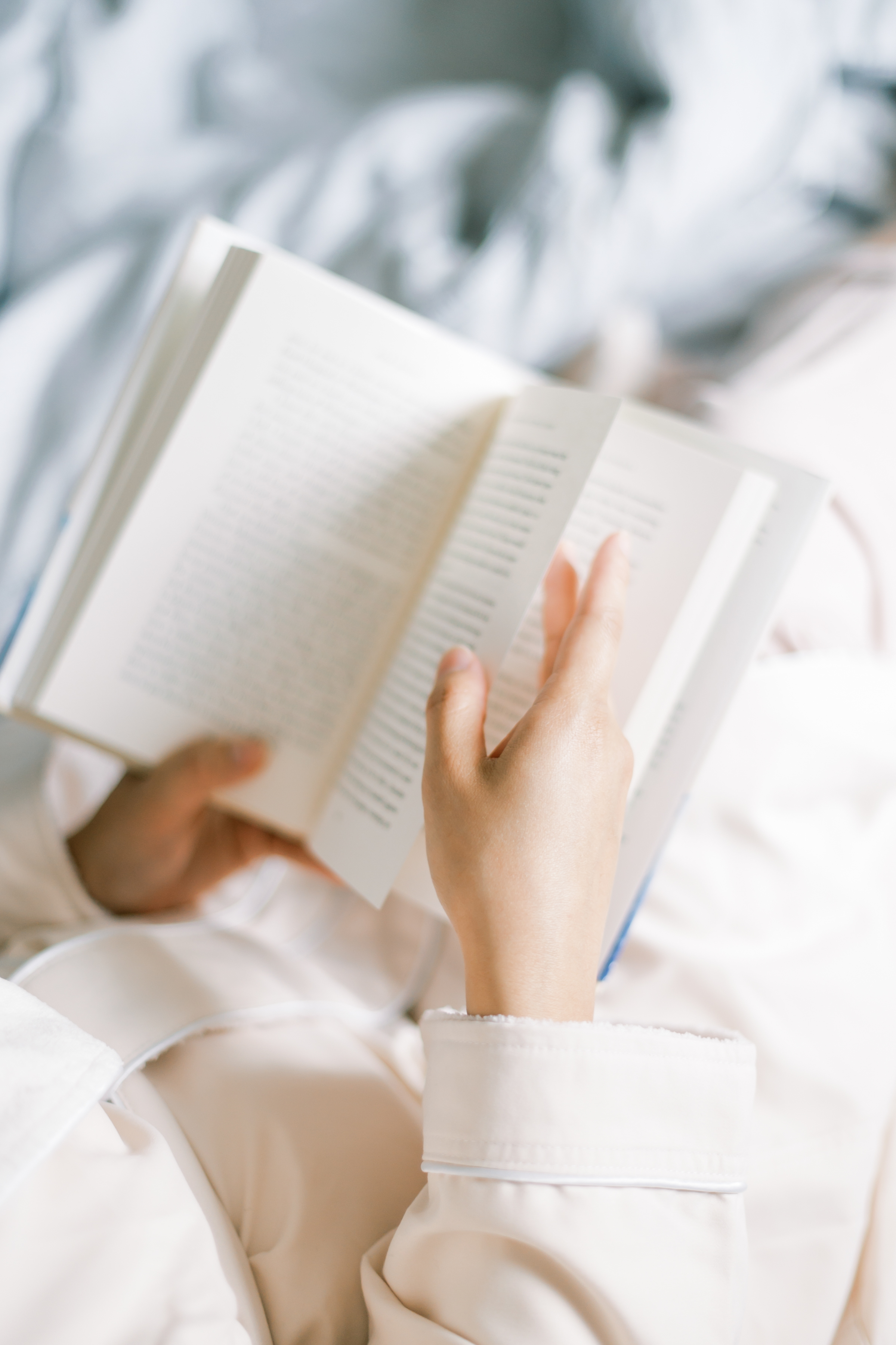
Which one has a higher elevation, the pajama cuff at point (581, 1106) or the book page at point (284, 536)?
the book page at point (284, 536)

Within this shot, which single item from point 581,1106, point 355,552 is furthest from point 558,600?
point 581,1106

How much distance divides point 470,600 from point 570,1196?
0.32 meters

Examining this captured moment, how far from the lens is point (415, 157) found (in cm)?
84

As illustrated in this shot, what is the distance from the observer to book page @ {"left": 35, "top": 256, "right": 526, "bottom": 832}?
0.57m

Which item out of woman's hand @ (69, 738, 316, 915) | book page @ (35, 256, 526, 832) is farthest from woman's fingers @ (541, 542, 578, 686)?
woman's hand @ (69, 738, 316, 915)

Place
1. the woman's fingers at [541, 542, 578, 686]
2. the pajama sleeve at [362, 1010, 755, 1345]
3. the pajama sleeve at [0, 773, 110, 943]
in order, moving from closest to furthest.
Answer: the pajama sleeve at [362, 1010, 755, 1345] < the woman's fingers at [541, 542, 578, 686] < the pajama sleeve at [0, 773, 110, 943]

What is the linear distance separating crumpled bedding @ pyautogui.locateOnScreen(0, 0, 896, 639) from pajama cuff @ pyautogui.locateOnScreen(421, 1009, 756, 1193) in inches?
21.6

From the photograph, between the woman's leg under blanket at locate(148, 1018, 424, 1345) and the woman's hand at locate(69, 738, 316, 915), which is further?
the woman's hand at locate(69, 738, 316, 915)

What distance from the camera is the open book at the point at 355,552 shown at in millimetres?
523

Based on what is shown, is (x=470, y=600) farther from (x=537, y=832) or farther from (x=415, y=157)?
(x=415, y=157)

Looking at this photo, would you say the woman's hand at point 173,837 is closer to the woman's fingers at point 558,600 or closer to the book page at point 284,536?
the book page at point 284,536

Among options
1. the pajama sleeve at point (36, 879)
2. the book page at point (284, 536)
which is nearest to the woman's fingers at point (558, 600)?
the book page at point (284, 536)

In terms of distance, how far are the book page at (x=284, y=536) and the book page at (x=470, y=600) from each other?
3cm

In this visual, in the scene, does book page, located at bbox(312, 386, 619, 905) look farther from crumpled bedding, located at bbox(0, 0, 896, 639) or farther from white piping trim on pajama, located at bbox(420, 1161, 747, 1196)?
crumpled bedding, located at bbox(0, 0, 896, 639)
